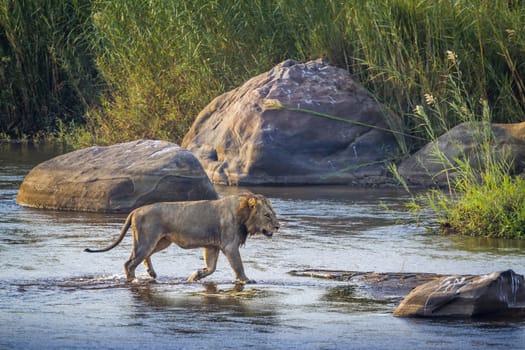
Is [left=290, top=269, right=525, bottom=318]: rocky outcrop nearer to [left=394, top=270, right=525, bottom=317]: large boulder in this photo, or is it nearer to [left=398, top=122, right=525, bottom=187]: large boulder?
[left=394, top=270, right=525, bottom=317]: large boulder

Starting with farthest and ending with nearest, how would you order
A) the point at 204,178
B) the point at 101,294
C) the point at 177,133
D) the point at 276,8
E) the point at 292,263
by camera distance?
1. the point at 177,133
2. the point at 276,8
3. the point at 204,178
4. the point at 292,263
5. the point at 101,294

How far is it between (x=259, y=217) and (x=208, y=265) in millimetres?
603

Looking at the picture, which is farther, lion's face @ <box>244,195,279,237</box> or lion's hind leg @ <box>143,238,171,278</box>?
lion's hind leg @ <box>143,238,171,278</box>

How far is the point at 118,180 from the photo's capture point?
13961 millimetres

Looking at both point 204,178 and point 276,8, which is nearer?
point 204,178

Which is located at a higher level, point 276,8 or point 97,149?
point 276,8

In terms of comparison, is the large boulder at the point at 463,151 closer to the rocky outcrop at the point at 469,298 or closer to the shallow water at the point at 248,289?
the shallow water at the point at 248,289

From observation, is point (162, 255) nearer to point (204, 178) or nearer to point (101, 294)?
point (101, 294)

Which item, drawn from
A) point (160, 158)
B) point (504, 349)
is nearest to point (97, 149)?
point (160, 158)

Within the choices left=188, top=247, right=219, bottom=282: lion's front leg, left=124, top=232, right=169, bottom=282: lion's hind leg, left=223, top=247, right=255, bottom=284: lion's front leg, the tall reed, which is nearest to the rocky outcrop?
left=223, top=247, right=255, bottom=284: lion's front leg

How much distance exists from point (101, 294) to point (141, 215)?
93cm

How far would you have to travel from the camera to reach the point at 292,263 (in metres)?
10.5

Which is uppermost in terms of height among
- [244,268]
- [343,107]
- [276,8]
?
[276,8]

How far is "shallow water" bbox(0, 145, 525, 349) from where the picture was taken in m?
7.52
